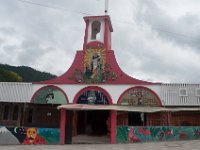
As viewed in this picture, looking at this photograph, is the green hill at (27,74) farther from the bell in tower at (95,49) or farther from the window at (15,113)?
the bell in tower at (95,49)

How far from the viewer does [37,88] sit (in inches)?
823

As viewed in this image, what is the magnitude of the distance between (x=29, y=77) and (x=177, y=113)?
38829 mm

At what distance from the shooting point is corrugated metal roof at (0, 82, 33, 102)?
2081 centimetres

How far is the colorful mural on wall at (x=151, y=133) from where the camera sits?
18.8 metres

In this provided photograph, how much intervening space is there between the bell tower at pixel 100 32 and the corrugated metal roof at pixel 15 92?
217 inches

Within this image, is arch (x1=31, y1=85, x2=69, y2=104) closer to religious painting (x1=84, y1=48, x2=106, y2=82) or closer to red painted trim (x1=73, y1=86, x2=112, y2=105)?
red painted trim (x1=73, y1=86, x2=112, y2=105)

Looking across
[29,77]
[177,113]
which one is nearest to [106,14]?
[177,113]

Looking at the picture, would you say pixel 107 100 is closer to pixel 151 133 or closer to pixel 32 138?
pixel 151 133

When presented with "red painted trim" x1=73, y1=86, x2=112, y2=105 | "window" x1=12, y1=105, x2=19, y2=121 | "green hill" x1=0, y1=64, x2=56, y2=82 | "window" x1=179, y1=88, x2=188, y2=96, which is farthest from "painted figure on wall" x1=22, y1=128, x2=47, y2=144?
"green hill" x1=0, y1=64, x2=56, y2=82

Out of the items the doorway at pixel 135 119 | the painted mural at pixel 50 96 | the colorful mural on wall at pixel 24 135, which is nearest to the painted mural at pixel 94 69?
the painted mural at pixel 50 96

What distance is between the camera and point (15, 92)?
21.0 m

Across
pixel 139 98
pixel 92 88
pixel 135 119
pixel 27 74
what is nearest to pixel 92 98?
pixel 92 88

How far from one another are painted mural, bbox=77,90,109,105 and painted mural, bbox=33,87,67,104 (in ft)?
4.46

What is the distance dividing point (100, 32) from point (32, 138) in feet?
32.2
